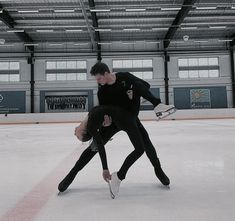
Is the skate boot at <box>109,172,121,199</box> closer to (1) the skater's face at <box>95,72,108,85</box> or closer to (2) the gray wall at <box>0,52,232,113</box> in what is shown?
(1) the skater's face at <box>95,72,108,85</box>

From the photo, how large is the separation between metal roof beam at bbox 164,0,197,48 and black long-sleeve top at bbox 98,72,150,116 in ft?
55.9

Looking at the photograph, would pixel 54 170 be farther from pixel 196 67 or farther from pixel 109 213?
pixel 196 67

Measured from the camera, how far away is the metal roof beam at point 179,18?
18308 millimetres

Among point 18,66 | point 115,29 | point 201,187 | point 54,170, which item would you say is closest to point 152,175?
point 201,187

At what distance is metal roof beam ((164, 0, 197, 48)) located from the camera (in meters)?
18.3

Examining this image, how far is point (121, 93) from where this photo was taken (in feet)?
8.87

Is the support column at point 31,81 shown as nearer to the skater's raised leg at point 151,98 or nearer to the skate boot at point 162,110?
the skater's raised leg at point 151,98

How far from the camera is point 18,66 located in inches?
1082

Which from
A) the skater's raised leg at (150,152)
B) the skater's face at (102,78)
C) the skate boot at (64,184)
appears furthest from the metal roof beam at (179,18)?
the skate boot at (64,184)

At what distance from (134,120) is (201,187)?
3.59 ft

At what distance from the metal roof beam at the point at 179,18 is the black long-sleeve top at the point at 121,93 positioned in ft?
55.9

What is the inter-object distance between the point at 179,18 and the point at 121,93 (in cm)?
1979

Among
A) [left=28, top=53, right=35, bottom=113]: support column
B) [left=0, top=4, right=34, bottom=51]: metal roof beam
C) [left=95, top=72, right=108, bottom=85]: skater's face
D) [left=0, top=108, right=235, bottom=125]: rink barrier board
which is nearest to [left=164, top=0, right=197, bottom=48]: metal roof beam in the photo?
[left=0, top=108, right=235, bottom=125]: rink barrier board

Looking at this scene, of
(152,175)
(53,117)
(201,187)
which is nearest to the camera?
(201,187)
